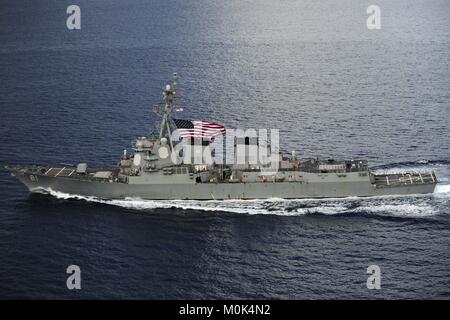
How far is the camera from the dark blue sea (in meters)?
70.4

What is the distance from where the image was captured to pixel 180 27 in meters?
179

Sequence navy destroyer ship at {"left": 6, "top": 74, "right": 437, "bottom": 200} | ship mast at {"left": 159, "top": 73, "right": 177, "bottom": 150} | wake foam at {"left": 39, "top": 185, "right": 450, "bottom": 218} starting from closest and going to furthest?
wake foam at {"left": 39, "top": 185, "right": 450, "bottom": 218} → navy destroyer ship at {"left": 6, "top": 74, "right": 437, "bottom": 200} → ship mast at {"left": 159, "top": 73, "right": 177, "bottom": 150}

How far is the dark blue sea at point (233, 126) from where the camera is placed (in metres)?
70.4

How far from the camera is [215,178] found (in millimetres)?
87375

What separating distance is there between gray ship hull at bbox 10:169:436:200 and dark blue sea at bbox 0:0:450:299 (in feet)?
3.46

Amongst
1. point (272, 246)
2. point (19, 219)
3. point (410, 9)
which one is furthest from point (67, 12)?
point (272, 246)

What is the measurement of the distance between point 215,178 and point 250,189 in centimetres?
429

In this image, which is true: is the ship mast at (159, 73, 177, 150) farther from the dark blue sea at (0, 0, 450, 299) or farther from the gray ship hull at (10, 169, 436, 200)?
the dark blue sea at (0, 0, 450, 299)

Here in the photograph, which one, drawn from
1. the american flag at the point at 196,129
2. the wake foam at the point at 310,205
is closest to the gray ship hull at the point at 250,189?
the wake foam at the point at 310,205

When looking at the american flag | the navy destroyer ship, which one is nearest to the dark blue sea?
the navy destroyer ship

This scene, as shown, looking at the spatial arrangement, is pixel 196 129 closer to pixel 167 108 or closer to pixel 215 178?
pixel 167 108

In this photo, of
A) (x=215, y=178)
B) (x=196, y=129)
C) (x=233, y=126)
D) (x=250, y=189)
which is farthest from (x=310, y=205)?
(x=233, y=126)

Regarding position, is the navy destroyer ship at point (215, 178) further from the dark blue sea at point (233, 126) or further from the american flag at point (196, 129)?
the dark blue sea at point (233, 126)

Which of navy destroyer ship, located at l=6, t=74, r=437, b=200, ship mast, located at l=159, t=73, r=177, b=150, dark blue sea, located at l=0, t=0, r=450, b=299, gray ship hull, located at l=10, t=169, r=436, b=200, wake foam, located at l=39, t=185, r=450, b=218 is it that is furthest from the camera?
ship mast, located at l=159, t=73, r=177, b=150
